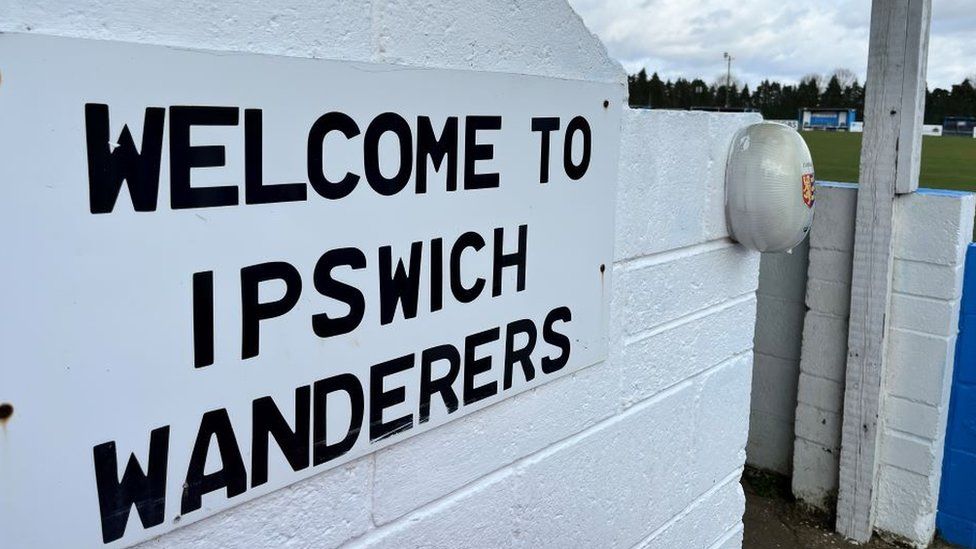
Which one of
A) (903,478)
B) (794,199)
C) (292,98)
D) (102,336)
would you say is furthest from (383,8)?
(903,478)

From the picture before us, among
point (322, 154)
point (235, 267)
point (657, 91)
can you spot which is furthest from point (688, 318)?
point (657, 91)

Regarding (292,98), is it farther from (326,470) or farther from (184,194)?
(326,470)

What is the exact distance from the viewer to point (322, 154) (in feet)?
3.87

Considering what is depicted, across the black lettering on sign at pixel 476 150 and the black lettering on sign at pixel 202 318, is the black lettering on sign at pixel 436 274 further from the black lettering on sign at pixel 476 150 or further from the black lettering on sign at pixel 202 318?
the black lettering on sign at pixel 202 318

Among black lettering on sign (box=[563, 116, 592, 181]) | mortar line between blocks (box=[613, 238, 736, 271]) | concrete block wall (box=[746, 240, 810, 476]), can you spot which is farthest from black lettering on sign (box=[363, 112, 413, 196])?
concrete block wall (box=[746, 240, 810, 476])

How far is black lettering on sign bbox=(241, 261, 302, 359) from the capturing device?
3.66 feet

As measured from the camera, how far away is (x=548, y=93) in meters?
1.60

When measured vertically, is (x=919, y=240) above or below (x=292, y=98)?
below

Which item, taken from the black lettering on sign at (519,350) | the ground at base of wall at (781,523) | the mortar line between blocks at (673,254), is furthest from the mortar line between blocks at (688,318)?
the ground at base of wall at (781,523)

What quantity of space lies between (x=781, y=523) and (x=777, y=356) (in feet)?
2.87

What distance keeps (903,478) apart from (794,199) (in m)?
2.32

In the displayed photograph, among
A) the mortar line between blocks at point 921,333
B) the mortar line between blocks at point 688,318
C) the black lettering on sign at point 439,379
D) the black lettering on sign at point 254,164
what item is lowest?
the mortar line between blocks at point 921,333

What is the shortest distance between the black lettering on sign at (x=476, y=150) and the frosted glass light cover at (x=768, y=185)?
Result: 1086mm

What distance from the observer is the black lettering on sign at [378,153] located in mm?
1247
